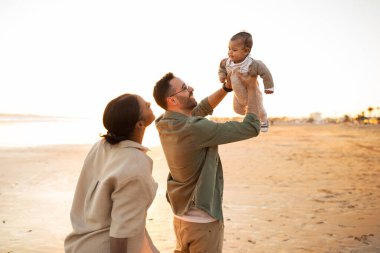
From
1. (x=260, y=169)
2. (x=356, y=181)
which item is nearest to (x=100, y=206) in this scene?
(x=356, y=181)

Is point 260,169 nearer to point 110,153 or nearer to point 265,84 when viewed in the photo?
point 265,84

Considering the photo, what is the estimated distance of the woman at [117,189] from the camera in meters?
1.95

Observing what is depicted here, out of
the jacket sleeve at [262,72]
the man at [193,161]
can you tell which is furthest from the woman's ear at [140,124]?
the jacket sleeve at [262,72]

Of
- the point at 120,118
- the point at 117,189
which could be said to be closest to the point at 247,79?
the point at 120,118

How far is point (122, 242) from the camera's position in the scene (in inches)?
76.6

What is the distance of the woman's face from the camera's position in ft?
7.34

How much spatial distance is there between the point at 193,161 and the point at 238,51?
1128mm

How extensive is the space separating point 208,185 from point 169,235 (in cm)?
388

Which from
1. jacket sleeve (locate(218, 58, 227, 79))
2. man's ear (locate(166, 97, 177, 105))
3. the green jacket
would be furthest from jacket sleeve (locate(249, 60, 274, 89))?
man's ear (locate(166, 97, 177, 105))

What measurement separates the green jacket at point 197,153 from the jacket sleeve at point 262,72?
21.6 inches

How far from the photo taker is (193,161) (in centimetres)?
279

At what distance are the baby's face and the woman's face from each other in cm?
125

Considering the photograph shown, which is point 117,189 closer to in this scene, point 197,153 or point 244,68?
point 197,153

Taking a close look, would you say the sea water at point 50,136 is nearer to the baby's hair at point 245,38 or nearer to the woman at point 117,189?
the baby's hair at point 245,38
